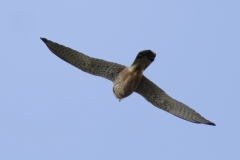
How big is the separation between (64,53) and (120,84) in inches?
77.2

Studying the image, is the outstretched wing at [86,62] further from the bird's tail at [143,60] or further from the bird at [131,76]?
the bird's tail at [143,60]

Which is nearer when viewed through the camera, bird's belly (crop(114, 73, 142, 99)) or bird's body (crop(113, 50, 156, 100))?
bird's body (crop(113, 50, 156, 100))

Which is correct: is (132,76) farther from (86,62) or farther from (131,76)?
(86,62)

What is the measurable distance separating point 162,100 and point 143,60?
63.9 inches

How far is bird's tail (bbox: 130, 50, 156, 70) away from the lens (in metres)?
15.4

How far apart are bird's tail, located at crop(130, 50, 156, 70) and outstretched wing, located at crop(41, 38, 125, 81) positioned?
0.61 m

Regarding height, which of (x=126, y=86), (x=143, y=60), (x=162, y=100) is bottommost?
(x=126, y=86)

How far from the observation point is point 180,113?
640 inches

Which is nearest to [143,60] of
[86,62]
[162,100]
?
[162,100]

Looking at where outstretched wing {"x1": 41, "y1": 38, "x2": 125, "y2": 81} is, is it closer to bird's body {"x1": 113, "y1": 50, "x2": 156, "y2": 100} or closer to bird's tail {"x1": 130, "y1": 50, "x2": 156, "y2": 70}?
bird's body {"x1": 113, "y1": 50, "x2": 156, "y2": 100}

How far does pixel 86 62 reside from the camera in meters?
16.1

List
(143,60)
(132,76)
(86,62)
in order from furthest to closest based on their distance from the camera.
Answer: (86,62)
(132,76)
(143,60)

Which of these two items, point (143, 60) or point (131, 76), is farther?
point (131, 76)

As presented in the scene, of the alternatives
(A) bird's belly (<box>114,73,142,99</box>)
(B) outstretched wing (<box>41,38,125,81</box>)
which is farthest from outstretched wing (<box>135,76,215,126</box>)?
(B) outstretched wing (<box>41,38,125,81</box>)
